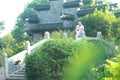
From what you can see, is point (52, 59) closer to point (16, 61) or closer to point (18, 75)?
point (18, 75)

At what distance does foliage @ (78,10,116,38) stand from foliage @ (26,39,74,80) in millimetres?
10576

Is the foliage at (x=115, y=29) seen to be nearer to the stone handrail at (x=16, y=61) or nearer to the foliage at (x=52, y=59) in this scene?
the stone handrail at (x=16, y=61)

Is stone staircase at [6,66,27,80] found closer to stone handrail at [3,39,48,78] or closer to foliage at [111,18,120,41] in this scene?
stone handrail at [3,39,48,78]

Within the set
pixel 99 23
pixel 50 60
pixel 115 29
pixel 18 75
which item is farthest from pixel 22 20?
pixel 50 60

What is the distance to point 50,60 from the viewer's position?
51.7 feet

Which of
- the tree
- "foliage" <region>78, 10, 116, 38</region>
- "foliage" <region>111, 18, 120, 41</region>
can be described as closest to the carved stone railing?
"foliage" <region>111, 18, 120, 41</region>

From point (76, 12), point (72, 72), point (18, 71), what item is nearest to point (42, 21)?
point (76, 12)

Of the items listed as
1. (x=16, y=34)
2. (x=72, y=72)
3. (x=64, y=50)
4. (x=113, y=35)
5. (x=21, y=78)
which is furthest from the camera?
(x=16, y=34)

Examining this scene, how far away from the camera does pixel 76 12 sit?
3422 centimetres

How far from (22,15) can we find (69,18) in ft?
48.8

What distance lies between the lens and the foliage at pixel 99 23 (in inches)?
1052

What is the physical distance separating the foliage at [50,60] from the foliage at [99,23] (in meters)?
10.6

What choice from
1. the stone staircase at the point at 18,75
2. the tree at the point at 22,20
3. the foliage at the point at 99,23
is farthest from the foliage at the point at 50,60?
the tree at the point at 22,20

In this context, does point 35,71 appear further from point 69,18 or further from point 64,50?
point 69,18
